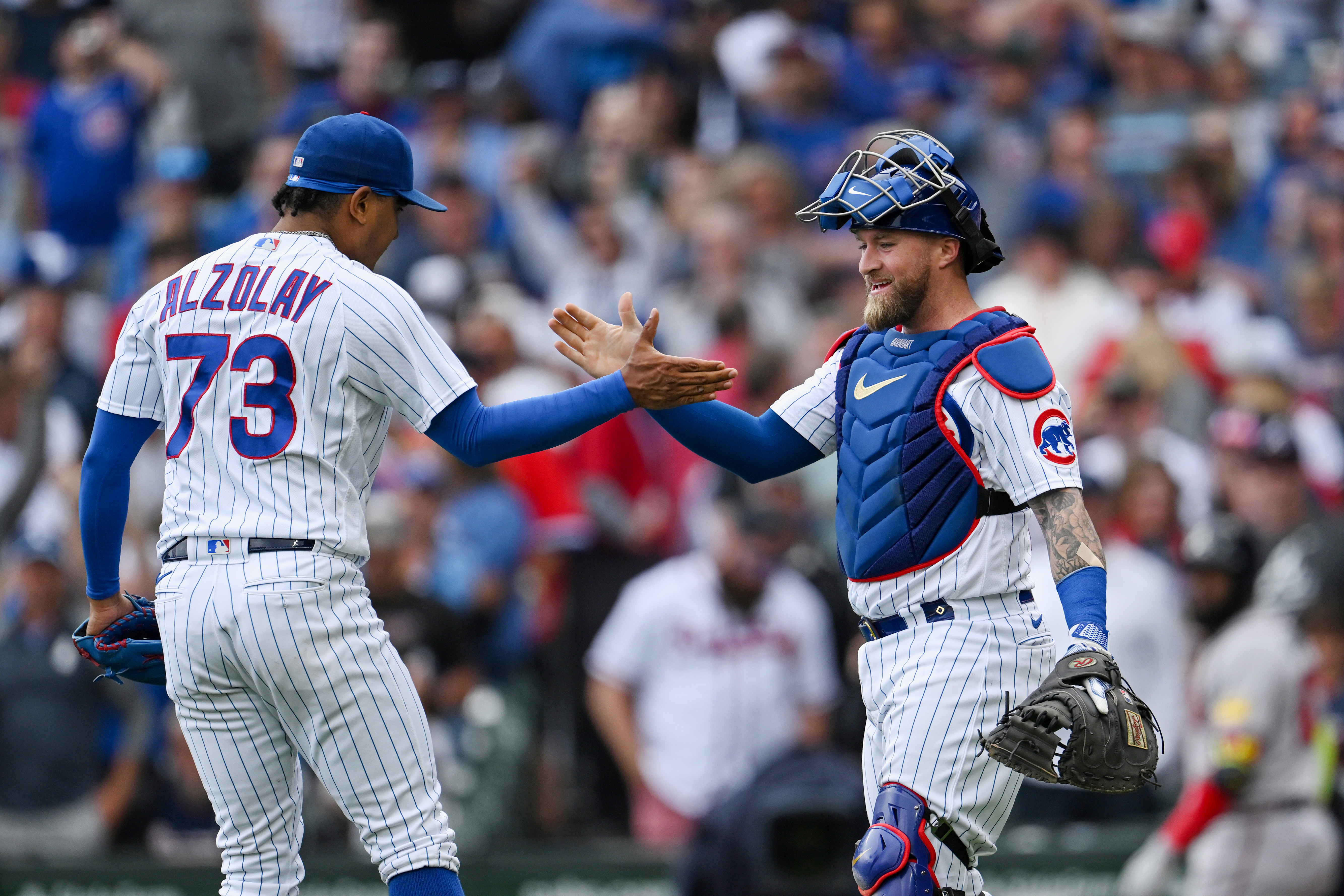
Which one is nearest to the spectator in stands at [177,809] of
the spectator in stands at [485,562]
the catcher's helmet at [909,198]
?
the spectator in stands at [485,562]

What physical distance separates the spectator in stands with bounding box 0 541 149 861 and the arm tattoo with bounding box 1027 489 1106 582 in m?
6.13

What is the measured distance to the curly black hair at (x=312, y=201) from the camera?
189 inches

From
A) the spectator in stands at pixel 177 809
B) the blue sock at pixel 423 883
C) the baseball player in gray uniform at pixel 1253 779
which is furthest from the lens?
the spectator in stands at pixel 177 809

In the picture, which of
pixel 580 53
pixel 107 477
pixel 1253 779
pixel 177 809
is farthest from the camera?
pixel 580 53

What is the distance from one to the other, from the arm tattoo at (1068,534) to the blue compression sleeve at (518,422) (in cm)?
111

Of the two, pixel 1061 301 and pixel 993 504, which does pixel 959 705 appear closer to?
pixel 993 504

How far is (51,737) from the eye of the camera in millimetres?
9219

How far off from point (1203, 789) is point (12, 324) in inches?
282

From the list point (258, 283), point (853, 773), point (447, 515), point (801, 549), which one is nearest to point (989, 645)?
point (258, 283)

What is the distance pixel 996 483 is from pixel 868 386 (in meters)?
0.44

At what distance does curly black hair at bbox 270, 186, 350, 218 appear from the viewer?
15.7 feet

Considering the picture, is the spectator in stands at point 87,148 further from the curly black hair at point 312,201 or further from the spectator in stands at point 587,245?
the curly black hair at point 312,201

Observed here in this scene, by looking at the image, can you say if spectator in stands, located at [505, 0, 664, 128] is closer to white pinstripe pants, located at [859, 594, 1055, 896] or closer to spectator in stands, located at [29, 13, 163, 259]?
spectator in stands, located at [29, 13, 163, 259]

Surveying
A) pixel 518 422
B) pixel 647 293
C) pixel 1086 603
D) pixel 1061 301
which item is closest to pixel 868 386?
pixel 1086 603
